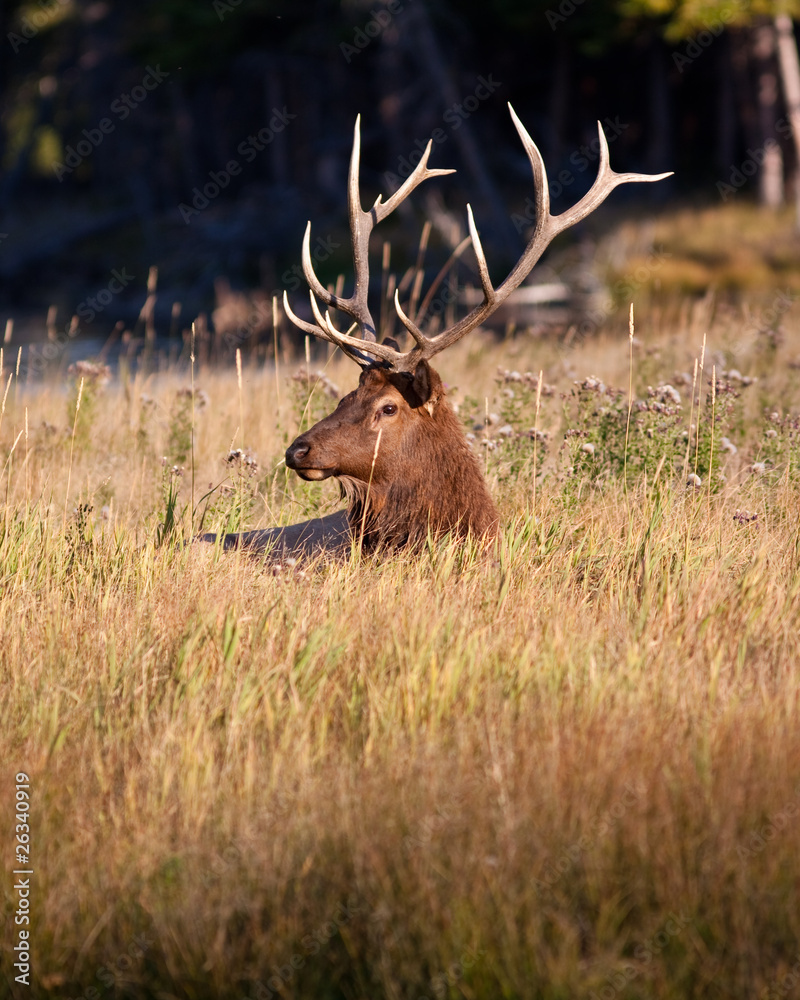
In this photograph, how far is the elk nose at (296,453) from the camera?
4840mm

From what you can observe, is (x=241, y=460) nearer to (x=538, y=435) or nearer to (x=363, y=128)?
(x=538, y=435)

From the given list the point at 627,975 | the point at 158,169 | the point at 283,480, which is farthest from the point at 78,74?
the point at 627,975

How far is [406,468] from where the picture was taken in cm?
518

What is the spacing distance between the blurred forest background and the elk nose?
12.3m

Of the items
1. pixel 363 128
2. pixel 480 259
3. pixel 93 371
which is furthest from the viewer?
pixel 363 128

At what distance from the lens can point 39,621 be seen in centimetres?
401

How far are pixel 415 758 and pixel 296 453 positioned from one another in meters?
2.07

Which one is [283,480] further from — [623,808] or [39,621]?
[623,808]

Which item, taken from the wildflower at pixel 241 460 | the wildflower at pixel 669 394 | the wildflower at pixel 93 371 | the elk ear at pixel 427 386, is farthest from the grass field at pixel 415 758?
the wildflower at pixel 93 371

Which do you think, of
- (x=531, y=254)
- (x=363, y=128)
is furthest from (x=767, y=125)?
(x=531, y=254)

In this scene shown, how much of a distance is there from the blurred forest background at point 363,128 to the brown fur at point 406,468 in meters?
12.0

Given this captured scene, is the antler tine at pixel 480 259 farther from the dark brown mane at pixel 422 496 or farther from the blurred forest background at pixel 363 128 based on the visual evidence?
the blurred forest background at pixel 363 128

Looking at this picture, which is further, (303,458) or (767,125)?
(767,125)

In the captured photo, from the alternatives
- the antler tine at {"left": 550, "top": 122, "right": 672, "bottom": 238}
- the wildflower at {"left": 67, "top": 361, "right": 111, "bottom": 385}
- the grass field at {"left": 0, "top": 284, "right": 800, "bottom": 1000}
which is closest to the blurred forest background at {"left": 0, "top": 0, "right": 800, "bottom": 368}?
the wildflower at {"left": 67, "top": 361, "right": 111, "bottom": 385}
